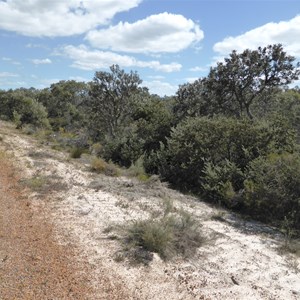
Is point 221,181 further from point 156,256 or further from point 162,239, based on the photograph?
point 156,256

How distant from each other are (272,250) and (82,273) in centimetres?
412

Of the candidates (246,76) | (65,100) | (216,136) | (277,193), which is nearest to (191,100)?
(246,76)

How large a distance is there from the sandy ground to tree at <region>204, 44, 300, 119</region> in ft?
44.3

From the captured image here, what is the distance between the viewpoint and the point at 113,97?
28.8 metres

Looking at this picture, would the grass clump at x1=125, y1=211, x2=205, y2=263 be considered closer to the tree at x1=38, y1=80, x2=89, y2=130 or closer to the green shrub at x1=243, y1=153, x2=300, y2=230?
the green shrub at x1=243, y1=153, x2=300, y2=230

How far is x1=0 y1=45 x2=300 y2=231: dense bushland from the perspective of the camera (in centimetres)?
1142

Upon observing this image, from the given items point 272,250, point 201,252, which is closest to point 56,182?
point 201,252

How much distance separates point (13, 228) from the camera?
7.83m

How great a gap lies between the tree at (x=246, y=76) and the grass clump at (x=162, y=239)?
16.8 metres

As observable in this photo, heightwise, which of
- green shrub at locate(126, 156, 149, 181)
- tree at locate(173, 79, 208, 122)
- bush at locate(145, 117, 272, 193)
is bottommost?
green shrub at locate(126, 156, 149, 181)

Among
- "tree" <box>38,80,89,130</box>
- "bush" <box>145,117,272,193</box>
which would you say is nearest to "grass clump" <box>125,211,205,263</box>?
"bush" <box>145,117,272,193</box>

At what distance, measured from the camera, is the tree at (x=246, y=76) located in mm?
23359

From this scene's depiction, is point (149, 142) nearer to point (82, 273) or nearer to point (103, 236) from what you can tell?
point (103, 236)

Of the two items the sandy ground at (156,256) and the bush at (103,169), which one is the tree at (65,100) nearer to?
the bush at (103,169)
